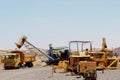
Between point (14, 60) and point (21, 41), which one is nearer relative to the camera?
point (21, 41)

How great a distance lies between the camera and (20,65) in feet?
161

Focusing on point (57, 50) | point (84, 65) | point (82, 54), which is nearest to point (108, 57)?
point (82, 54)

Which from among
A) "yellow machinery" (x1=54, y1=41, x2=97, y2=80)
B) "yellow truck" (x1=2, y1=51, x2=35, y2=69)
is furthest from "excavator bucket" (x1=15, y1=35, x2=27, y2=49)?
"yellow machinery" (x1=54, y1=41, x2=97, y2=80)

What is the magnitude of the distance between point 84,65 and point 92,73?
1.54 metres

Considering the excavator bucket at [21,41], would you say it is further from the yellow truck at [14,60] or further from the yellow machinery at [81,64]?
the yellow machinery at [81,64]

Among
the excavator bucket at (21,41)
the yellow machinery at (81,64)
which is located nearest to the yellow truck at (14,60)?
the excavator bucket at (21,41)

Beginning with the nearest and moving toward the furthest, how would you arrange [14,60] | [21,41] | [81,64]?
[81,64] → [21,41] → [14,60]

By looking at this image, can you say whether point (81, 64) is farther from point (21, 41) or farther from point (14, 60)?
point (14, 60)

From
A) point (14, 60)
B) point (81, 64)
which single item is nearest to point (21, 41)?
point (14, 60)

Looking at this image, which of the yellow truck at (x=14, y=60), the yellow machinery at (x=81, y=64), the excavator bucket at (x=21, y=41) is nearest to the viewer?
the yellow machinery at (x=81, y=64)

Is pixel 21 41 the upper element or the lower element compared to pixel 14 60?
upper

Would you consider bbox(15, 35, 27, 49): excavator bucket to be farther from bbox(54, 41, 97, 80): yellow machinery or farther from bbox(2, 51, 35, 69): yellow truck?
bbox(54, 41, 97, 80): yellow machinery

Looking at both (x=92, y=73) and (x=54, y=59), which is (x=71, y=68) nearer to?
(x=92, y=73)

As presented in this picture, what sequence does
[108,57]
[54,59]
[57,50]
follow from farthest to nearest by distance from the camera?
[57,50], [54,59], [108,57]
